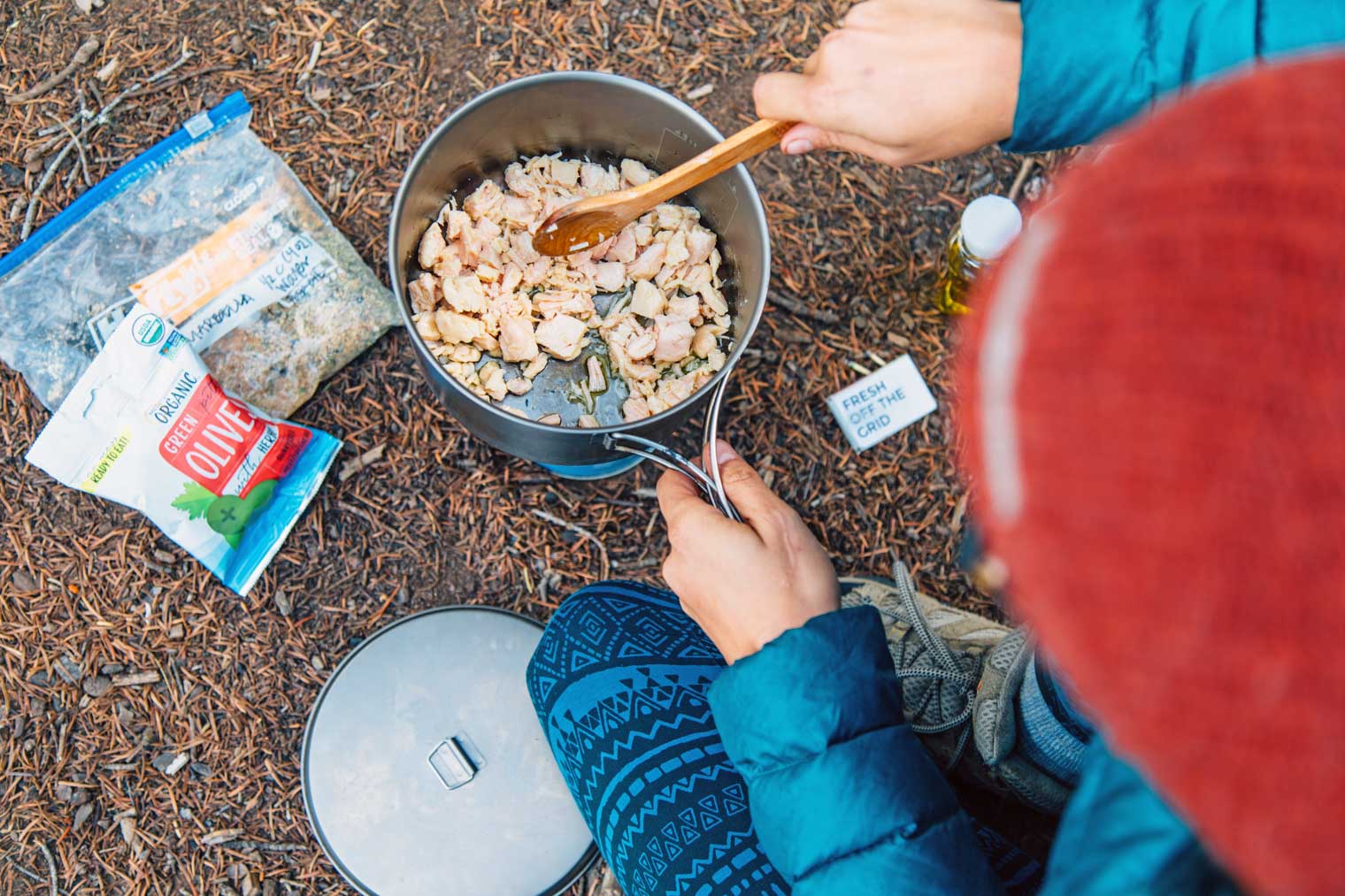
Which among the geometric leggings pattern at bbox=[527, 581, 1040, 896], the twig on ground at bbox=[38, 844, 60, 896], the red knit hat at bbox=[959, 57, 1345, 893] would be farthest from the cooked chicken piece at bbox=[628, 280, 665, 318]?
the twig on ground at bbox=[38, 844, 60, 896]

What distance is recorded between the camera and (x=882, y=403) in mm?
1924

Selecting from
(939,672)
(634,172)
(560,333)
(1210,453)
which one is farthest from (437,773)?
(1210,453)

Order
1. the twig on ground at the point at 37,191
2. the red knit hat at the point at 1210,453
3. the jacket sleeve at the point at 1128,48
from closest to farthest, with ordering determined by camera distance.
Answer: the red knit hat at the point at 1210,453
the jacket sleeve at the point at 1128,48
the twig on ground at the point at 37,191

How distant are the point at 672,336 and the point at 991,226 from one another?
2.10ft

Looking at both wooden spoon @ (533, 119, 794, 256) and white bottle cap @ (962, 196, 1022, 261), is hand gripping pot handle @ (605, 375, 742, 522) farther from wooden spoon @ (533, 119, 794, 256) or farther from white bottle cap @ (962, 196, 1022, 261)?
white bottle cap @ (962, 196, 1022, 261)

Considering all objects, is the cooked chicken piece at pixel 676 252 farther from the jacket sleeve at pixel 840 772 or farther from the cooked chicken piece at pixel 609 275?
the jacket sleeve at pixel 840 772

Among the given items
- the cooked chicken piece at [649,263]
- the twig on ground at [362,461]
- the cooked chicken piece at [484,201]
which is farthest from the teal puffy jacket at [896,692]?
the twig on ground at [362,461]

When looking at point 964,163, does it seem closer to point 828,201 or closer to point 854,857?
point 828,201

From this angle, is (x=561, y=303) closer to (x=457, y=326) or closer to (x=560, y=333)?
(x=560, y=333)

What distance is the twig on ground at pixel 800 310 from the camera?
192 centimetres

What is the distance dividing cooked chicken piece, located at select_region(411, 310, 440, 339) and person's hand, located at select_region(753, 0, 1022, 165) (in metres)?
0.73

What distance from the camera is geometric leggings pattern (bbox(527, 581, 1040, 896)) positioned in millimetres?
1261

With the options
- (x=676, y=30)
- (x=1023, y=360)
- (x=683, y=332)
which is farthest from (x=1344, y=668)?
(x=676, y=30)

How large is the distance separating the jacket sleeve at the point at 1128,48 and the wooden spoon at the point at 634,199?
31 cm
